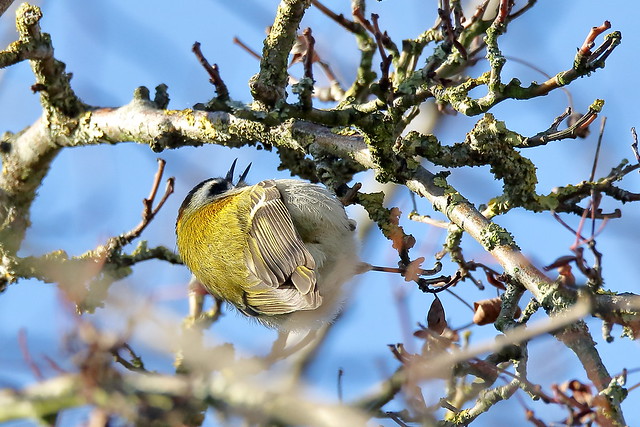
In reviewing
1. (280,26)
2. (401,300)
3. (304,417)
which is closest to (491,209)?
(280,26)

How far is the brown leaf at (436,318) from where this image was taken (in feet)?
8.55

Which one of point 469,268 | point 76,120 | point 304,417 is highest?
point 76,120

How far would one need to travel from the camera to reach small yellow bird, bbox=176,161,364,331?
3.72 m

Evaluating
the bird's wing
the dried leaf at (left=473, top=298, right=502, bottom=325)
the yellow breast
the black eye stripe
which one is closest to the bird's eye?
the black eye stripe

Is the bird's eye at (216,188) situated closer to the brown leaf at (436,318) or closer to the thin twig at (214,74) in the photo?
the thin twig at (214,74)

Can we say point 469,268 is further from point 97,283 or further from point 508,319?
point 97,283

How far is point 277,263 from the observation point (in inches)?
148

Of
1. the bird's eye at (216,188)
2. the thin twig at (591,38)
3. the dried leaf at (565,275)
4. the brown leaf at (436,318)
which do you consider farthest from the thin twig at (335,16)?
the dried leaf at (565,275)

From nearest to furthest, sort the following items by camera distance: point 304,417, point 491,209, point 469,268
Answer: point 304,417
point 469,268
point 491,209

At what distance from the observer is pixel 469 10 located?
15.1 ft

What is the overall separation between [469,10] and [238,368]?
366cm

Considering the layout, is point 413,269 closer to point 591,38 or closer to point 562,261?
point 562,261

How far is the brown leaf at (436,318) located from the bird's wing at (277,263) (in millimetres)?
966

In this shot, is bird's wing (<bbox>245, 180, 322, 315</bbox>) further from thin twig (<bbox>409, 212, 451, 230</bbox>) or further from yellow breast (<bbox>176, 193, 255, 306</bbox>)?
thin twig (<bbox>409, 212, 451, 230</bbox>)
